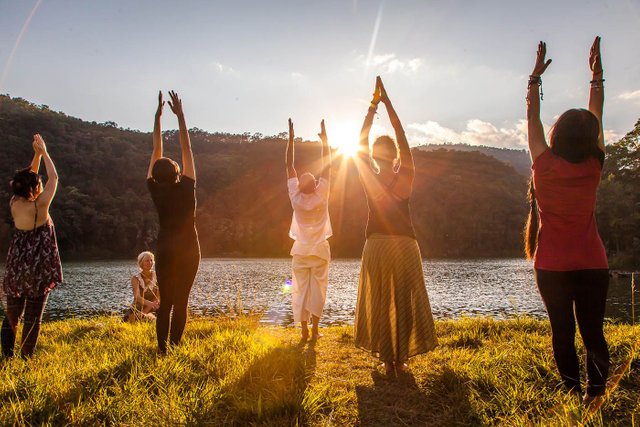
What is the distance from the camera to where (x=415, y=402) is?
130 inches

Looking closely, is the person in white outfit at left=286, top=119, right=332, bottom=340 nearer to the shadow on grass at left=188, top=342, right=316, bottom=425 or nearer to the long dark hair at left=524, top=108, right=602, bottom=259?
the shadow on grass at left=188, top=342, right=316, bottom=425

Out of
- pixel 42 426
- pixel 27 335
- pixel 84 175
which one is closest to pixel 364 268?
pixel 42 426

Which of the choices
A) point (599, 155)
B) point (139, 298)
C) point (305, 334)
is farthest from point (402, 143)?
point (139, 298)

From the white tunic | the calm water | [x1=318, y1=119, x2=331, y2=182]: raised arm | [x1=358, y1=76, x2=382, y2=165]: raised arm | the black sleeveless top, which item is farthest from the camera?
the calm water

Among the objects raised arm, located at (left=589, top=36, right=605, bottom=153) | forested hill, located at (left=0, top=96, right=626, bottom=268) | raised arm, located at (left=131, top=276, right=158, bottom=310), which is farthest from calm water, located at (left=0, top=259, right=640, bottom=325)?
forested hill, located at (left=0, top=96, right=626, bottom=268)

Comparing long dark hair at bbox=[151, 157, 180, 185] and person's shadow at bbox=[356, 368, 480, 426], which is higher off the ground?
long dark hair at bbox=[151, 157, 180, 185]

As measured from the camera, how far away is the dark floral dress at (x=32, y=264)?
428cm

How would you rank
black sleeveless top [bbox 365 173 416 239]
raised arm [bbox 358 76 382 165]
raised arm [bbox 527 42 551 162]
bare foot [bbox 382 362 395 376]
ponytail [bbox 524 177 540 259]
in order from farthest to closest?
raised arm [bbox 358 76 382 165] < black sleeveless top [bbox 365 173 416 239] < bare foot [bbox 382 362 395 376] < ponytail [bbox 524 177 540 259] < raised arm [bbox 527 42 551 162]

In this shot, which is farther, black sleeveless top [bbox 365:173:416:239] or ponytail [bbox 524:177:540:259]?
black sleeveless top [bbox 365:173:416:239]

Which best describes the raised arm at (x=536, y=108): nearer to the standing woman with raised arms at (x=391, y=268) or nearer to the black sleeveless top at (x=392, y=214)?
the standing woman with raised arms at (x=391, y=268)

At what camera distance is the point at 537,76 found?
317 centimetres

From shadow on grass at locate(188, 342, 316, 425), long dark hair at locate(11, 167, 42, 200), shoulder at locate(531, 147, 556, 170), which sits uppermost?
shoulder at locate(531, 147, 556, 170)

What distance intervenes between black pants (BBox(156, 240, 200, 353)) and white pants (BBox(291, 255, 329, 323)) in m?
1.96

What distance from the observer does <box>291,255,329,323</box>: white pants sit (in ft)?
19.5
